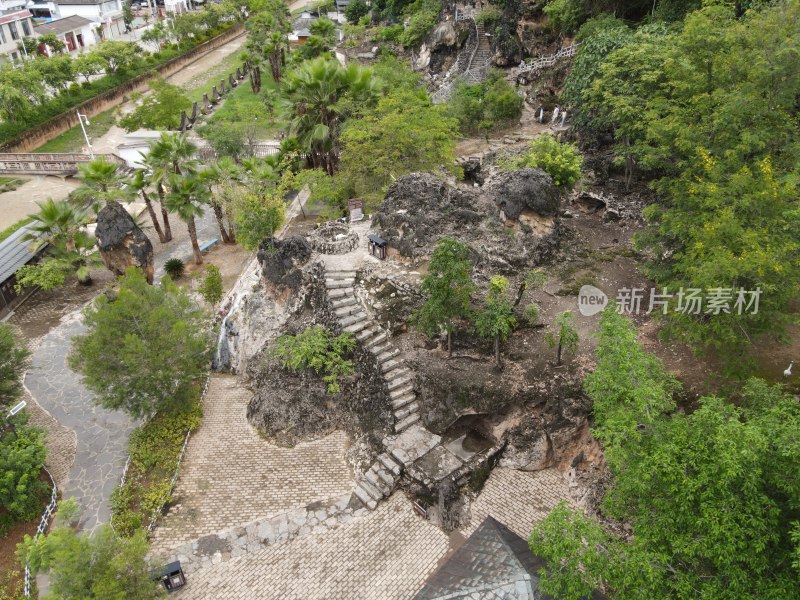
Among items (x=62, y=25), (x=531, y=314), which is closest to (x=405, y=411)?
(x=531, y=314)

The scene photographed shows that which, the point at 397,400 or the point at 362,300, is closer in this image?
the point at 397,400

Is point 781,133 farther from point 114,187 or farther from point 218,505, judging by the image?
point 114,187

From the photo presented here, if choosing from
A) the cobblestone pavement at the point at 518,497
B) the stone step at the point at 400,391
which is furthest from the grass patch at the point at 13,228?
the cobblestone pavement at the point at 518,497

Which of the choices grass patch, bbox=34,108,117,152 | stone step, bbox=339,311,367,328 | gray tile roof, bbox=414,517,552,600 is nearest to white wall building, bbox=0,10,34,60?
grass patch, bbox=34,108,117,152

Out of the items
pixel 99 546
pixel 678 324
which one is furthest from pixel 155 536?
pixel 678 324

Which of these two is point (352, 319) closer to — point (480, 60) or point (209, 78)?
point (480, 60)

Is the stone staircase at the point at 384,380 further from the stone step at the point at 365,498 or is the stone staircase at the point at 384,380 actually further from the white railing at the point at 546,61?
the white railing at the point at 546,61
